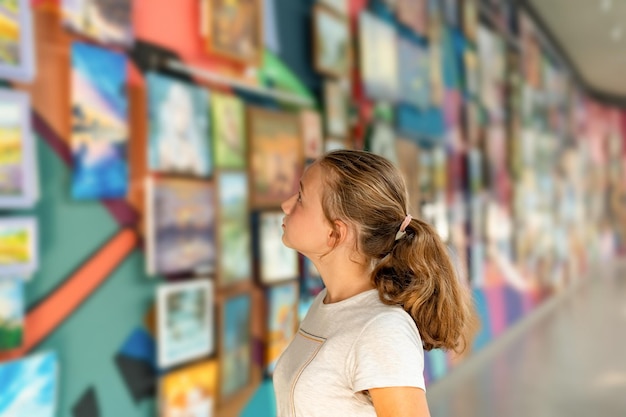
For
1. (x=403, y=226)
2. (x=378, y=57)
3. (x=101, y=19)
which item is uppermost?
(x=378, y=57)

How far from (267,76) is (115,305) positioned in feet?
4.38

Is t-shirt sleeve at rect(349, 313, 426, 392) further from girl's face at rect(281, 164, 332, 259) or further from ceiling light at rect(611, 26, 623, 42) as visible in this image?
ceiling light at rect(611, 26, 623, 42)

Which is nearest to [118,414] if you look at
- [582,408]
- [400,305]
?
[400,305]

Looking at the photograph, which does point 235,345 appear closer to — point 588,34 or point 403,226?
point 403,226

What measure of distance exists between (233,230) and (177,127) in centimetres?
52

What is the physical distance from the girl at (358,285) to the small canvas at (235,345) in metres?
1.39

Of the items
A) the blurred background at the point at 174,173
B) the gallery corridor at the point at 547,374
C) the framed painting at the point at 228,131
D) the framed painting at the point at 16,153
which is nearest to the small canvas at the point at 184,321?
the blurred background at the point at 174,173

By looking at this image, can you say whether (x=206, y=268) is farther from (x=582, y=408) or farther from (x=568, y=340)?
(x=568, y=340)

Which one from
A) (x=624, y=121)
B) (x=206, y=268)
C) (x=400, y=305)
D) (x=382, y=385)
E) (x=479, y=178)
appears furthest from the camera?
(x=624, y=121)

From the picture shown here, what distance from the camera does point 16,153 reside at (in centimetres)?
175

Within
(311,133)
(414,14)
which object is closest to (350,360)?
(311,133)

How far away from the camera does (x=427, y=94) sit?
4816 millimetres

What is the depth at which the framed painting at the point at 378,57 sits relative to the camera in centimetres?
381

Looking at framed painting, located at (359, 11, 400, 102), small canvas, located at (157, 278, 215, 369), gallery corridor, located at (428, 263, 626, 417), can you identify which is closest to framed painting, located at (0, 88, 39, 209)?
small canvas, located at (157, 278, 215, 369)
